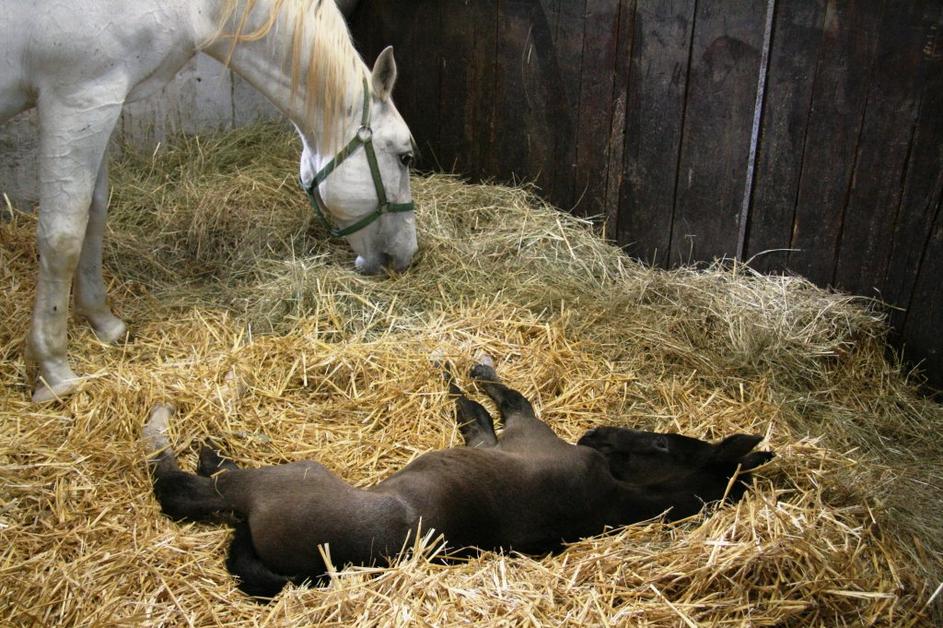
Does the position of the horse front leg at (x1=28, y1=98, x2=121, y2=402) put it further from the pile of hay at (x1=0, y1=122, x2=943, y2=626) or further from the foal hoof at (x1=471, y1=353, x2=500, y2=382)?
the foal hoof at (x1=471, y1=353, x2=500, y2=382)

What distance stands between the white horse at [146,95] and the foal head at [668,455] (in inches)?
60.7

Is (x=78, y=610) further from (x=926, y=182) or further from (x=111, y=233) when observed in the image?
(x=926, y=182)

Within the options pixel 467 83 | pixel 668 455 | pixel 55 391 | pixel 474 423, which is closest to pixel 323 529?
pixel 474 423

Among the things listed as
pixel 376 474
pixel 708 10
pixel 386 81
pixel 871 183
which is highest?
pixel 708 10

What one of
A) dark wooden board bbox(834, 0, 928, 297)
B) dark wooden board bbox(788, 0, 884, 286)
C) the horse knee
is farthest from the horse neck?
dark wooden board bbox(834, 0, 928, 297)

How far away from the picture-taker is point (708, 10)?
412 centimetres

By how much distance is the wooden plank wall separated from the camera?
372cm

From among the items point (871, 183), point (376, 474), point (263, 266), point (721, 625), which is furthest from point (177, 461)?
point (871, 183)

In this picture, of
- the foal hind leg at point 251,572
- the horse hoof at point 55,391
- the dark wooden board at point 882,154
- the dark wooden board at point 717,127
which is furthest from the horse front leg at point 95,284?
the dark wooden board at point 882,154

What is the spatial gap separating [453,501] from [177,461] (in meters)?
1.00

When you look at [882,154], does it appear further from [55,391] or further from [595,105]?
[55,391]

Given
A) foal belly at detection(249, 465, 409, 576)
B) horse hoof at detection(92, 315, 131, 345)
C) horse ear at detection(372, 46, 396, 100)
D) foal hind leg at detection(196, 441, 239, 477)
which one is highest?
horse ear at detection(372, 46, 396, 100)

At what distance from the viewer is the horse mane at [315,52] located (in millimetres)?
3449

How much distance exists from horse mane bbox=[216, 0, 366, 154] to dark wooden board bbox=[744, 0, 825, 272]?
1884mm
